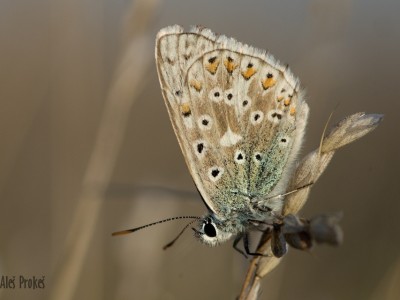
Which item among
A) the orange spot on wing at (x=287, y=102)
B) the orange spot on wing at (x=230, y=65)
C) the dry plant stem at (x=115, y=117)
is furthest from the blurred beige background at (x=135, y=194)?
the orange spot on wing at (x=230, y=65)

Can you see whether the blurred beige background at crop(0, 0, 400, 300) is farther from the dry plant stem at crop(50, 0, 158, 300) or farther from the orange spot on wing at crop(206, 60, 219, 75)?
the orange spot on wing at crop(206, 60, 219, 75)

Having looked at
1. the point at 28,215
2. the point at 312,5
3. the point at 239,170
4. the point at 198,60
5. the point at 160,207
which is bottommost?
the point at 28,215

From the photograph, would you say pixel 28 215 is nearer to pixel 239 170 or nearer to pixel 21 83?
pixel 239 170

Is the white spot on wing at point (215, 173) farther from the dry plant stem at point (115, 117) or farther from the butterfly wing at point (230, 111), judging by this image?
the dry plant stem at point (115, 117)

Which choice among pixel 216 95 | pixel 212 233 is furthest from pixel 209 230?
pixel 216 95

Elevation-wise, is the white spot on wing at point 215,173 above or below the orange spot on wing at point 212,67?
below

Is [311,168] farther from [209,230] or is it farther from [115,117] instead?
[115,117]

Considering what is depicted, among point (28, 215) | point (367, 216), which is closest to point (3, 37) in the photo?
point (28, 215)
